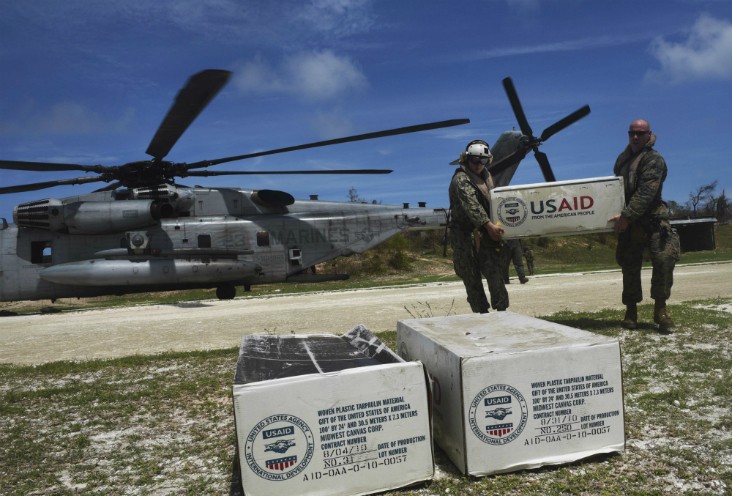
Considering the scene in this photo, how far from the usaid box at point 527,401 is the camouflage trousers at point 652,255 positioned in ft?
11.2

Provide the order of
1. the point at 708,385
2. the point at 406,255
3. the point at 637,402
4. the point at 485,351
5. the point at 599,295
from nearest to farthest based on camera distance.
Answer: the point at 485,351, the point at 637,402, the point at 708,385, the point at 599,295, the point at 406,255

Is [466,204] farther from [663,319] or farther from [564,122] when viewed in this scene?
[564,122]

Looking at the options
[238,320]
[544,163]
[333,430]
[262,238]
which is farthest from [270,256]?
[333,430]

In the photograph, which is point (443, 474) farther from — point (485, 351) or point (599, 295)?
point (599, 295)

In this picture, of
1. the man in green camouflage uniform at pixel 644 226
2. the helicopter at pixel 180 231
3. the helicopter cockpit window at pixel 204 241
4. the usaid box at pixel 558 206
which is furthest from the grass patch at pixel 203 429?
the helicopter cockpit window at pixel 204 241

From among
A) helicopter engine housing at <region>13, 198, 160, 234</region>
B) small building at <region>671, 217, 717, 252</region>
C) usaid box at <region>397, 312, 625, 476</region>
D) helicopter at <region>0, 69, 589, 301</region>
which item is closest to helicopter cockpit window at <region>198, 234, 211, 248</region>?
helicopter at <region>0, 69, 589, 301</region>

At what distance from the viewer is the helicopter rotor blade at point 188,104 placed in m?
8.49

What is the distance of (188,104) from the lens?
9.10 metres

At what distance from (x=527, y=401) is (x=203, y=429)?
2.20m

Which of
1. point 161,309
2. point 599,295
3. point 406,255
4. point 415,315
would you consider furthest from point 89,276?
point 406,255

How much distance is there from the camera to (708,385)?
3.77 meters

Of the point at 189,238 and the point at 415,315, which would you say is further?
the point at 189,238

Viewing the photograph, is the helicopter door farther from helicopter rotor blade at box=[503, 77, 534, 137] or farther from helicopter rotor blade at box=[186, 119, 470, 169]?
helicopter rotor blade at box=[503, 77, 534, 137]

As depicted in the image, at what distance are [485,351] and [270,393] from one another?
108 cm
